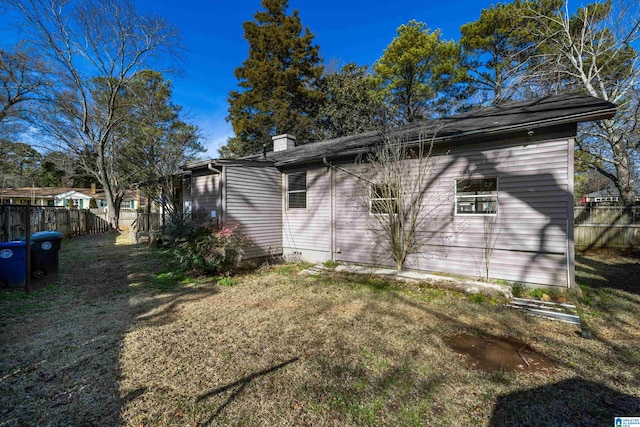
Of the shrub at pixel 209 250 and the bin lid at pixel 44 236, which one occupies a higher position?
the bin lid at pixel 44 236

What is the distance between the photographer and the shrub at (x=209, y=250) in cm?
674

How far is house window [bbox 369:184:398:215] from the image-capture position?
6578 mm

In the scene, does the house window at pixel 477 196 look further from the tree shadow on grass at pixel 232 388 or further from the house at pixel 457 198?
the tree shadow on grass at pixel 232 388

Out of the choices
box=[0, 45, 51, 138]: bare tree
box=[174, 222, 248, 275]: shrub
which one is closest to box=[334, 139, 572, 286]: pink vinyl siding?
box=[174, 222, 248, 275]: shrub

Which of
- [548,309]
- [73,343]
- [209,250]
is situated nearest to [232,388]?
[73,343]

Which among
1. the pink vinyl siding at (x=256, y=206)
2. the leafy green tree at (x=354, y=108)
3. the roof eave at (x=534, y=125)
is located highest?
the leafy green tree at (x=354, y=108)

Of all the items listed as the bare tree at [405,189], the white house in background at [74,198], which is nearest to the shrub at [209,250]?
the bare tree at [405,189]

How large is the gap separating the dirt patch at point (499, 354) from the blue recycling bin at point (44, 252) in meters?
8.27

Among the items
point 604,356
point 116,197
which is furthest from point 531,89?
point 116,197

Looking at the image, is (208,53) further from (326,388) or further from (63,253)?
(326,388)

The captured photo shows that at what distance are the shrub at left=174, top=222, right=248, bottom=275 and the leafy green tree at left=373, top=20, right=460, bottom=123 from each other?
16.0 meters

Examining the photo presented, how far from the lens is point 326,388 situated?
2668 mm

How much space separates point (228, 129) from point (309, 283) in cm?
2069

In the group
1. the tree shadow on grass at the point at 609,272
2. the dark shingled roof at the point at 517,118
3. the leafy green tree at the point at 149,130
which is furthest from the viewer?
the leafy green tree at the point at 149,130
